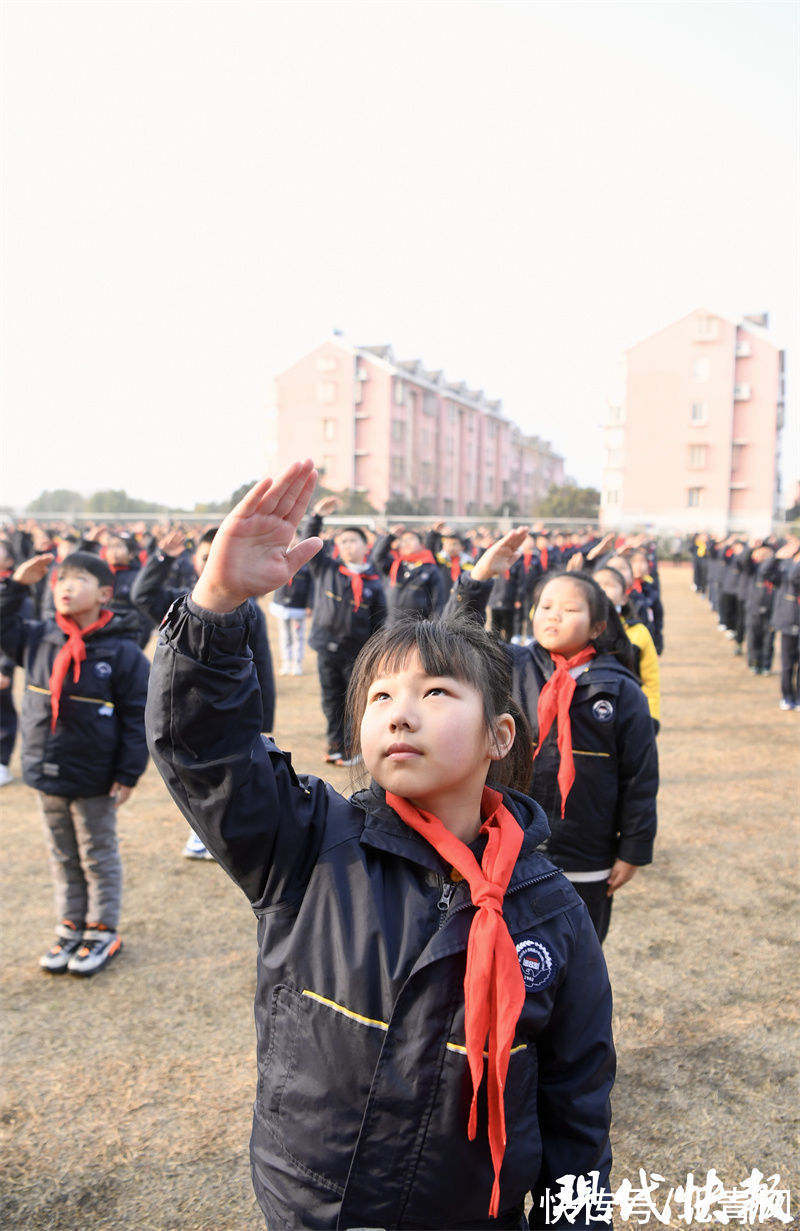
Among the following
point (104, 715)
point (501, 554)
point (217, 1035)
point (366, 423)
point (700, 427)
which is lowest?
point (217, 1035)

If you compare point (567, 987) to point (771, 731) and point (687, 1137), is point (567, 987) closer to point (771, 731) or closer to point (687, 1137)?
point (687, 1137)

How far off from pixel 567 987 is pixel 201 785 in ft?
2.30

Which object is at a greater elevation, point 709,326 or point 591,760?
point 709,326

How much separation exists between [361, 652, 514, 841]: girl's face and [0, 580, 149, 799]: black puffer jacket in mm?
2308

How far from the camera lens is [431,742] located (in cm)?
→ 138

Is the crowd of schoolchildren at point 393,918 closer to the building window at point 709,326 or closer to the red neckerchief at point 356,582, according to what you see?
the red neckerchief at point 356,582

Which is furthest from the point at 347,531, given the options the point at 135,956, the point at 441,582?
the point at 135,956

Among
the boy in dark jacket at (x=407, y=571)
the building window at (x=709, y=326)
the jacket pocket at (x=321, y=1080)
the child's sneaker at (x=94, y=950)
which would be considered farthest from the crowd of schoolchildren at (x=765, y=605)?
the building window at (x=709, y=326)

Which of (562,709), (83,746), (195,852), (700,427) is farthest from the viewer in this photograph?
(700,427)

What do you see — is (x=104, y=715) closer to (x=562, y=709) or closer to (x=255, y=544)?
(x=562, y=709)

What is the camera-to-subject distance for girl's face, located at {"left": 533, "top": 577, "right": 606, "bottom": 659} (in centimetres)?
290

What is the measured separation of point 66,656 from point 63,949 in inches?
49.4

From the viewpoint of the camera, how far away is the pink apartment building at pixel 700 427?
136ft

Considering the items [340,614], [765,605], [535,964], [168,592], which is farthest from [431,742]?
[765,605]
